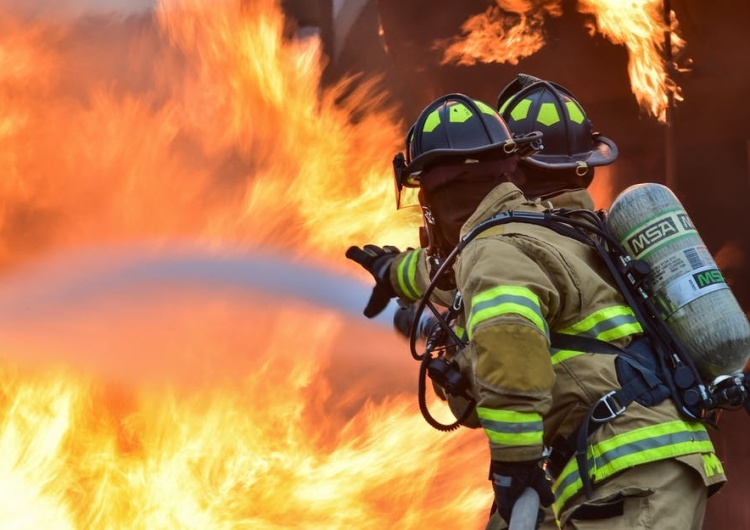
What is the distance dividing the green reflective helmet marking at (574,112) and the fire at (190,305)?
1.73 m

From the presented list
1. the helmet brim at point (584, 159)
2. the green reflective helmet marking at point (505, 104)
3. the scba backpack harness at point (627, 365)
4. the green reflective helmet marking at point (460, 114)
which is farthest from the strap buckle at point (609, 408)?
the green reflective helmet marking at point (505, 104)

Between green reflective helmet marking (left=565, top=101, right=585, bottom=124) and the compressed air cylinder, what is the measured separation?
1007 mm

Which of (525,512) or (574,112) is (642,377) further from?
(574,112)

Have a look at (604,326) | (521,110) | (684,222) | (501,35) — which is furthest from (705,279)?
(501,35)

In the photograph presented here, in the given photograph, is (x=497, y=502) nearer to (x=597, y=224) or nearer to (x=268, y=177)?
(x=597, y=224)

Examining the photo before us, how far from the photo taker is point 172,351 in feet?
18.7

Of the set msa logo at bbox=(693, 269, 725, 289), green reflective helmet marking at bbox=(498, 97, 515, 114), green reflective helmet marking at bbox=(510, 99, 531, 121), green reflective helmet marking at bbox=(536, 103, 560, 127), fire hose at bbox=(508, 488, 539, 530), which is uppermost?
green reflective helmet marking at bbox=(498, 97, 515, 114)

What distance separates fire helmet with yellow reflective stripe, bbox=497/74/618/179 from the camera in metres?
4.36

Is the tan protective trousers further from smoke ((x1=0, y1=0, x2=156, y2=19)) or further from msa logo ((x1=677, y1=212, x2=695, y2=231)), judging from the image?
smoke ((x1=0, y1=0, x2=156, y2=19))

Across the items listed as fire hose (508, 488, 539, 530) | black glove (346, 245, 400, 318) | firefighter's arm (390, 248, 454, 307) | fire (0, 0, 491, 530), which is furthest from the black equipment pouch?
fire (0, 0, 491, 530)

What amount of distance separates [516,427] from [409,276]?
1628 millimetres

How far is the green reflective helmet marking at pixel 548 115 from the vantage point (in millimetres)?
4449

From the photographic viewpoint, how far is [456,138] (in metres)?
3.65

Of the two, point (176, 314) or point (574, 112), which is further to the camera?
point (176, 314)
